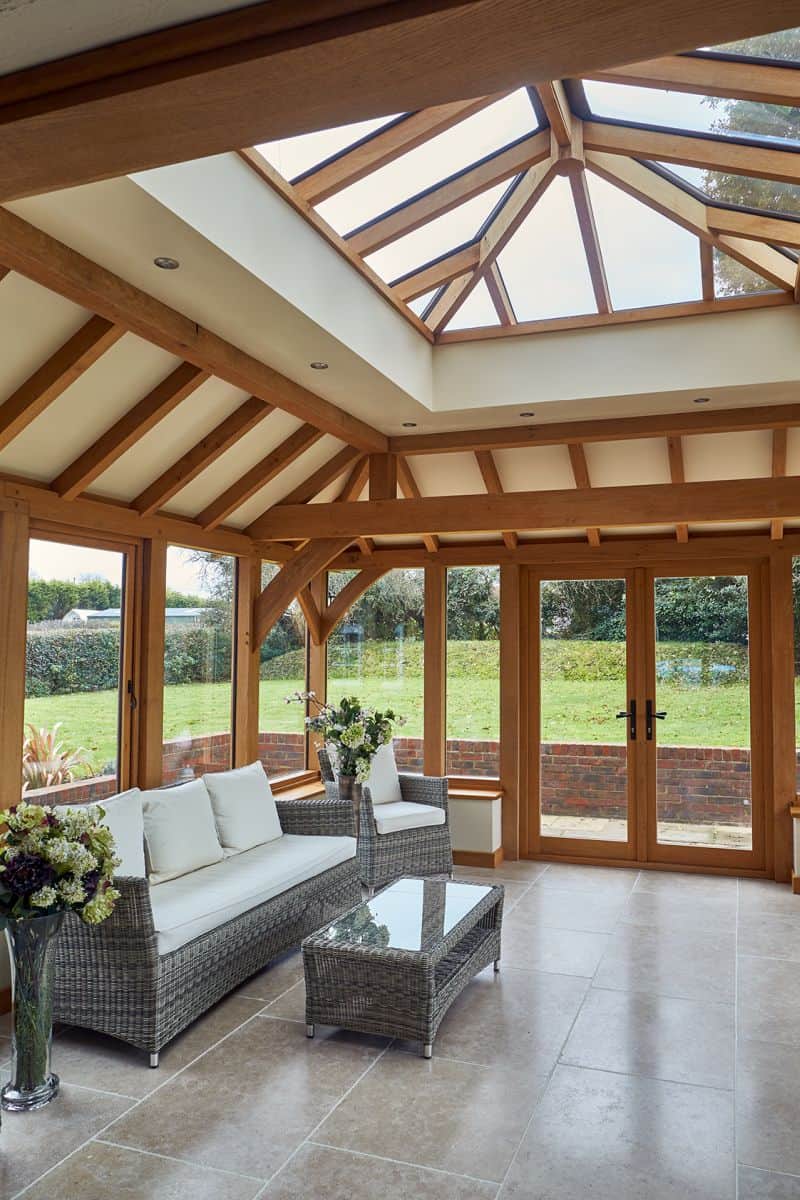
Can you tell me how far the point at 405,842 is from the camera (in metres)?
6.36

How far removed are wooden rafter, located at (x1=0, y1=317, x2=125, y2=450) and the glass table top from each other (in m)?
2.65

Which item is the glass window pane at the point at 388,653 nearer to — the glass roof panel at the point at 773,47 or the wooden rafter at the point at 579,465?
the wooden rafter at the point at 579,465

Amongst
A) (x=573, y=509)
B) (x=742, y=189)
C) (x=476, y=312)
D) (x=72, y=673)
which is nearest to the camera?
(x=742, y=189)

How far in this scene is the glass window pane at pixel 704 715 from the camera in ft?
22.8

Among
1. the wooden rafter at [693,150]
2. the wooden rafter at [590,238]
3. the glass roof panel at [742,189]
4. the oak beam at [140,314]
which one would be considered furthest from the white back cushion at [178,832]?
the glass roof panel at [742,189]

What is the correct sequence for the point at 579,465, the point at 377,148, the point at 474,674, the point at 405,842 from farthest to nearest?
the point at 474,674, the point at 579,465, the point at 405,842, the point at 377,148

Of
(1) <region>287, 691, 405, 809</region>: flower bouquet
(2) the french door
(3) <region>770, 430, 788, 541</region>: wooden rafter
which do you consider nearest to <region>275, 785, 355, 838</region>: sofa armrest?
(1) <region>287, 691, 405, 809</region>: flower bouquet

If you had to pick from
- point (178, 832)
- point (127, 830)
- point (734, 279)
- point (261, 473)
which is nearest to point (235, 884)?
point (178, 832)

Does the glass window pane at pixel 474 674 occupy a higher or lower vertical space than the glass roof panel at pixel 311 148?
lower

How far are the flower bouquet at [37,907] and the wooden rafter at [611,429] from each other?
3.62 meters

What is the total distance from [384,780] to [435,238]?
388 centimetres

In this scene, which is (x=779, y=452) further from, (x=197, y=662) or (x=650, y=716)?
(x=197, y=662)

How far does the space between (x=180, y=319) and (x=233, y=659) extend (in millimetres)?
3263

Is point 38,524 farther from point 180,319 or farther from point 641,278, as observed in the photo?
point 641,278
